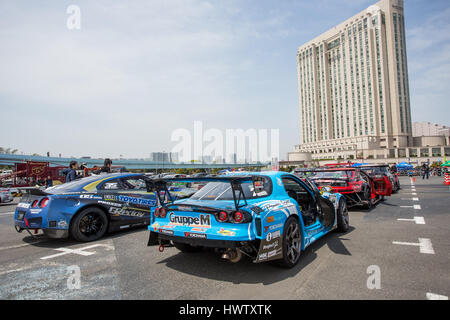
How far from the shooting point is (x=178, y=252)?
460 cm

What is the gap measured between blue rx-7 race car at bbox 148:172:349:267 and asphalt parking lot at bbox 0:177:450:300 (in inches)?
12.9

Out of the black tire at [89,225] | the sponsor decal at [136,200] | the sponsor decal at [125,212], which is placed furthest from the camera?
the sponsor decal at [136,200]

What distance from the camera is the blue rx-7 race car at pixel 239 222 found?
3.28m

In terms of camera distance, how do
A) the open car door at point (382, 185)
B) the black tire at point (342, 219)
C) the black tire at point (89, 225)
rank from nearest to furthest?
the black tire at point (89, 225)
the black tire at point (342, 219)
the open car door at point (382, 185)

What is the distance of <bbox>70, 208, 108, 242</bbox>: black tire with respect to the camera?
5324mm

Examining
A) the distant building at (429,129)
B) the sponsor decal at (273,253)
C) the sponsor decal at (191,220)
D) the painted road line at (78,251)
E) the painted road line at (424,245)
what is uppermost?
the distant building at (429,129)

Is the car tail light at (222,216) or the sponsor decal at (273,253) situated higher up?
the car tail light at (222,216)

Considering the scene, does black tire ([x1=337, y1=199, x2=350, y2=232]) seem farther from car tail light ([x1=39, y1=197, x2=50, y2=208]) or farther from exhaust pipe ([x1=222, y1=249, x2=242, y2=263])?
car tail light ([x1=39, y1=197, x2=50, y2=208])

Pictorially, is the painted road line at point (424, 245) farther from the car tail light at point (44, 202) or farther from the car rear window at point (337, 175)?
the car tail light at point (44, 202)

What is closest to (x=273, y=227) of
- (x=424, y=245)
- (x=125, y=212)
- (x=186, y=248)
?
(x=186, y=248)

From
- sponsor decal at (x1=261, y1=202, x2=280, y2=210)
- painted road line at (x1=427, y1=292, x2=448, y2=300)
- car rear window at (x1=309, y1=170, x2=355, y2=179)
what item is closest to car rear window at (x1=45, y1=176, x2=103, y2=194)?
sponsor decal at (x1=261, y1=202, x2=280, y2=210)

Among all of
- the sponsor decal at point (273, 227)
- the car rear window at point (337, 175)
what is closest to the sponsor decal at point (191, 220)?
the sponsor decal at point (273, 227)

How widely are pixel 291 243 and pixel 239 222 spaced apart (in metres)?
1.05
